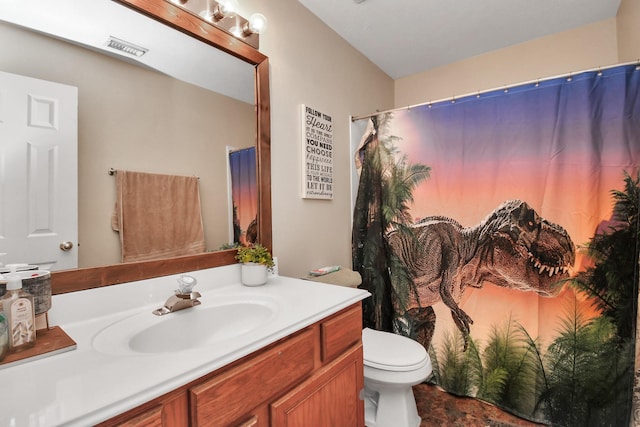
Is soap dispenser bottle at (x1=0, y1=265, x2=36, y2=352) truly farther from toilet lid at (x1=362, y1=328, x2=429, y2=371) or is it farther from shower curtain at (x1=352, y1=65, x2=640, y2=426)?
shower curtain at (x1=352, y1=65, x2=640, y2=426)

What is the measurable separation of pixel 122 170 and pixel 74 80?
11.9 inches

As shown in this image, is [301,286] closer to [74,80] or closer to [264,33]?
[74,80]

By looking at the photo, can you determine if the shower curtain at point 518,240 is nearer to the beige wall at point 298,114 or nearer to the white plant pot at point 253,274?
the beige wall at point 298,114

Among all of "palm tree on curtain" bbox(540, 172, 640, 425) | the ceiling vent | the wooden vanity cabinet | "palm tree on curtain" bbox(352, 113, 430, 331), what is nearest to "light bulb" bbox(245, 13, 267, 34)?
the ceiling vent

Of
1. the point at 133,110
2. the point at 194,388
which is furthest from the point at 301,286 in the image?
the point at 133,110

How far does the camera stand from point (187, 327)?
104 centimetres

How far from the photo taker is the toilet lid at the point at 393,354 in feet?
4.97

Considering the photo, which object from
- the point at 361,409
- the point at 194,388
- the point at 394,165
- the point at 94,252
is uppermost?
the point at 394,165

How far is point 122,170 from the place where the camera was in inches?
42.1

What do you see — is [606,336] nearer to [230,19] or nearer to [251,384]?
[251,384]

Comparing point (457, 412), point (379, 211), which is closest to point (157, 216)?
point (379, 211)

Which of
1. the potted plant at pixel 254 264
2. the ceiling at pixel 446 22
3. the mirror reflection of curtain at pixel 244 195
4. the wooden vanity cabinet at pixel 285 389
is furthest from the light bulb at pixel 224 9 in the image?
the wooden vanity cabinet at pixel 285 389

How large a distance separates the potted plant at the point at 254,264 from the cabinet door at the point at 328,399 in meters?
0.49

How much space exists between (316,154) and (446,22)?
130 centimetres
